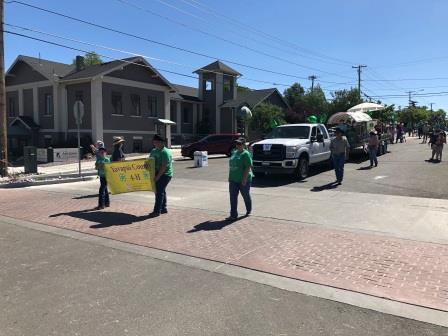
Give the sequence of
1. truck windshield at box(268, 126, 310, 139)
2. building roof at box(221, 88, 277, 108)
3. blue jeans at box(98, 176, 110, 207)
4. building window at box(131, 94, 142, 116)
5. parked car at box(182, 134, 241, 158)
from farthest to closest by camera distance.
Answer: building roof at box(221, 88, 277, 108) < building window at box(131, 94, 142, 116) < parked car at box(182, 134, 241, 158) < truck windshield at box(268, 126, 310, 139) < blue jeans at box(98, 176, 110, 207)

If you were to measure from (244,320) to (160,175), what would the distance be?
5.66 m

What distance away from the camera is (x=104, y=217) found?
9.89 metres

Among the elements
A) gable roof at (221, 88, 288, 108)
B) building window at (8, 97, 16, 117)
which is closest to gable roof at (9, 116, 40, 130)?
building window at (8, 97, 16, 117)

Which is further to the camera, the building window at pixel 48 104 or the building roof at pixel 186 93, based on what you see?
the building roof at pixel 186 93

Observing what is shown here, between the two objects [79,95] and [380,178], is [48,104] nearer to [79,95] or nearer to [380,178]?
[79,95]

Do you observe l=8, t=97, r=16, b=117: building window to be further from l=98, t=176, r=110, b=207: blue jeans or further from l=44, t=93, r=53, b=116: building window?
l=98, t=176, r=110, b=207: blue jeans

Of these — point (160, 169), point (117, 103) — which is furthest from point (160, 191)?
point (117, 103)

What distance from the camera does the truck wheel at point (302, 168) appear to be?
52.7ft

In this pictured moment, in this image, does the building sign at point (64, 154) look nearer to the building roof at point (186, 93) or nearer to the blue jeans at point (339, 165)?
the blue jeans at point (339, 165)

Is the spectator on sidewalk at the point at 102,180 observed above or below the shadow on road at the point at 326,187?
above

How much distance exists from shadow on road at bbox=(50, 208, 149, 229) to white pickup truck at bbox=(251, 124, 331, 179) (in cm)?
692

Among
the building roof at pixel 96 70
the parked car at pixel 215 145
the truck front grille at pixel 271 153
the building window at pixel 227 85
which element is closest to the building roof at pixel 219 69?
the building window at pixel 227 85

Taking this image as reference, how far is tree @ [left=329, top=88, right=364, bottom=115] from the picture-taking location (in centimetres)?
5719

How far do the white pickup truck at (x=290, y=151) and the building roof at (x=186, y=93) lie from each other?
2521 cm
